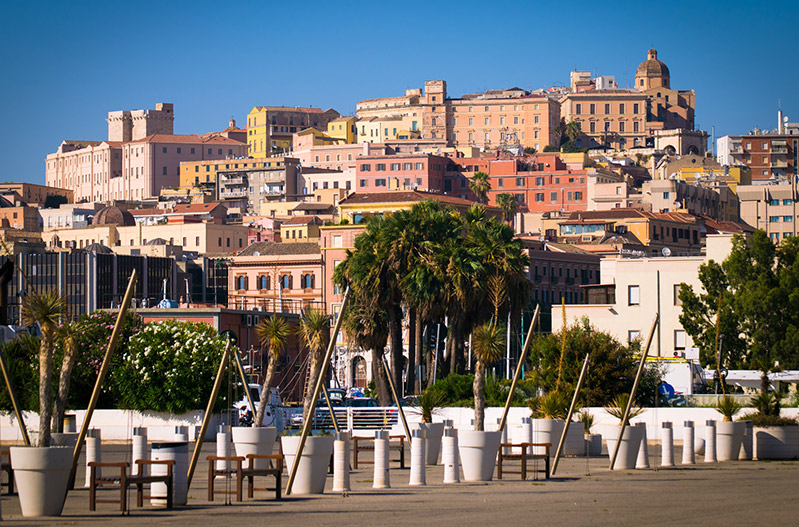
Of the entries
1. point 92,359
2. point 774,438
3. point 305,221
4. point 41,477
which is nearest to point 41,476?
point 41,477

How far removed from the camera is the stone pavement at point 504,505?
20.9 metres

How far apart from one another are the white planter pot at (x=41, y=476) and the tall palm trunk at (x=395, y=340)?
1462 inches

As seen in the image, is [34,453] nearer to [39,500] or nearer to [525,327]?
[39,500]

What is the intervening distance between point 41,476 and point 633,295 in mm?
59820

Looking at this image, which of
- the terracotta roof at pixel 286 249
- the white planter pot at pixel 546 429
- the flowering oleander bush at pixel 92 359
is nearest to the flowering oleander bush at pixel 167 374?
the flowering oleander bush at pixel 92 359

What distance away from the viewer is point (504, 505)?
23.2 meters

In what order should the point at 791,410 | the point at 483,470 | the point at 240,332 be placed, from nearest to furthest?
the point at 483,470 < the point at 791,410 < the point at 240,332

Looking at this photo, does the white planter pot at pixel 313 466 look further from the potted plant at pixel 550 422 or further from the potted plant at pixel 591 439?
the potted plant at pixel 591 439

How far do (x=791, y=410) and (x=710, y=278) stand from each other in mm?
26831

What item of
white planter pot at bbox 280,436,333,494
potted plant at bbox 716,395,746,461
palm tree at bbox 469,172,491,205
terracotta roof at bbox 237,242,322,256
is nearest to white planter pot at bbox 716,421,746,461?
potted plant at bbox 716,395,746,461

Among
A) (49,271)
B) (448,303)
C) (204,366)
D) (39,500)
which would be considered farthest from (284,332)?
(49,271)

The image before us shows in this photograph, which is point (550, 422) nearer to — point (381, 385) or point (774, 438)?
point (774, 438)

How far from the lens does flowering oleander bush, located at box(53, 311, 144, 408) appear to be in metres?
47.6

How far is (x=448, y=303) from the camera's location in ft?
196
